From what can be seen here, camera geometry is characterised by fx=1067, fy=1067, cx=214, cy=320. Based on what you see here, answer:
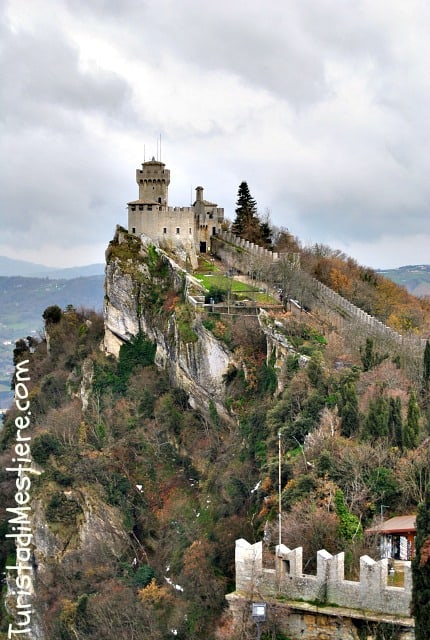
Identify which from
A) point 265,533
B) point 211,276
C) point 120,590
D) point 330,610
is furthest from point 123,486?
point 330,610

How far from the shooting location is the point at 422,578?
25.9 metres

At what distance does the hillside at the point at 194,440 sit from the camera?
39.3 meters

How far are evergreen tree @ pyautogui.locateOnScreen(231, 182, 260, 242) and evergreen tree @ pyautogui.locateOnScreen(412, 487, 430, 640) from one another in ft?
192

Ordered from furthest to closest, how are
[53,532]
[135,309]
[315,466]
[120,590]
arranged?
[135,309]
[53,532]
[120,590]
[315,466]

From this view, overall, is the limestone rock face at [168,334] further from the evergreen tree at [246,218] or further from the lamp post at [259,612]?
the lamp post at [259,612]

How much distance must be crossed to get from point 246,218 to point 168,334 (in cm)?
1832

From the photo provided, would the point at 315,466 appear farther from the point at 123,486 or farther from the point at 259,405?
the point at 123,486

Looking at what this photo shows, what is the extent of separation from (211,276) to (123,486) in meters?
17.2

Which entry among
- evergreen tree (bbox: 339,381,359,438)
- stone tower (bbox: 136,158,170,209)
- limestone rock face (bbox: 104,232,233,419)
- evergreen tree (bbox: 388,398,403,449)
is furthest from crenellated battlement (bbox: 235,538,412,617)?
stone tower (bbox: 136,158,170,209)

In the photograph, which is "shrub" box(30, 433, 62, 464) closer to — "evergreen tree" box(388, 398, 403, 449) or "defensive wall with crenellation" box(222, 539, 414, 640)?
"evergreen tree" box(388, 398, 403, 449)

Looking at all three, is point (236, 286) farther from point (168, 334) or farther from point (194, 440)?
point (194, 440)

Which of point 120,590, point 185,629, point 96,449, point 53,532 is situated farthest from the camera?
point 96,449

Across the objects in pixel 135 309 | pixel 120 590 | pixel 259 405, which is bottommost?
pixel 120 590

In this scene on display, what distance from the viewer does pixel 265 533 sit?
1561 inches
